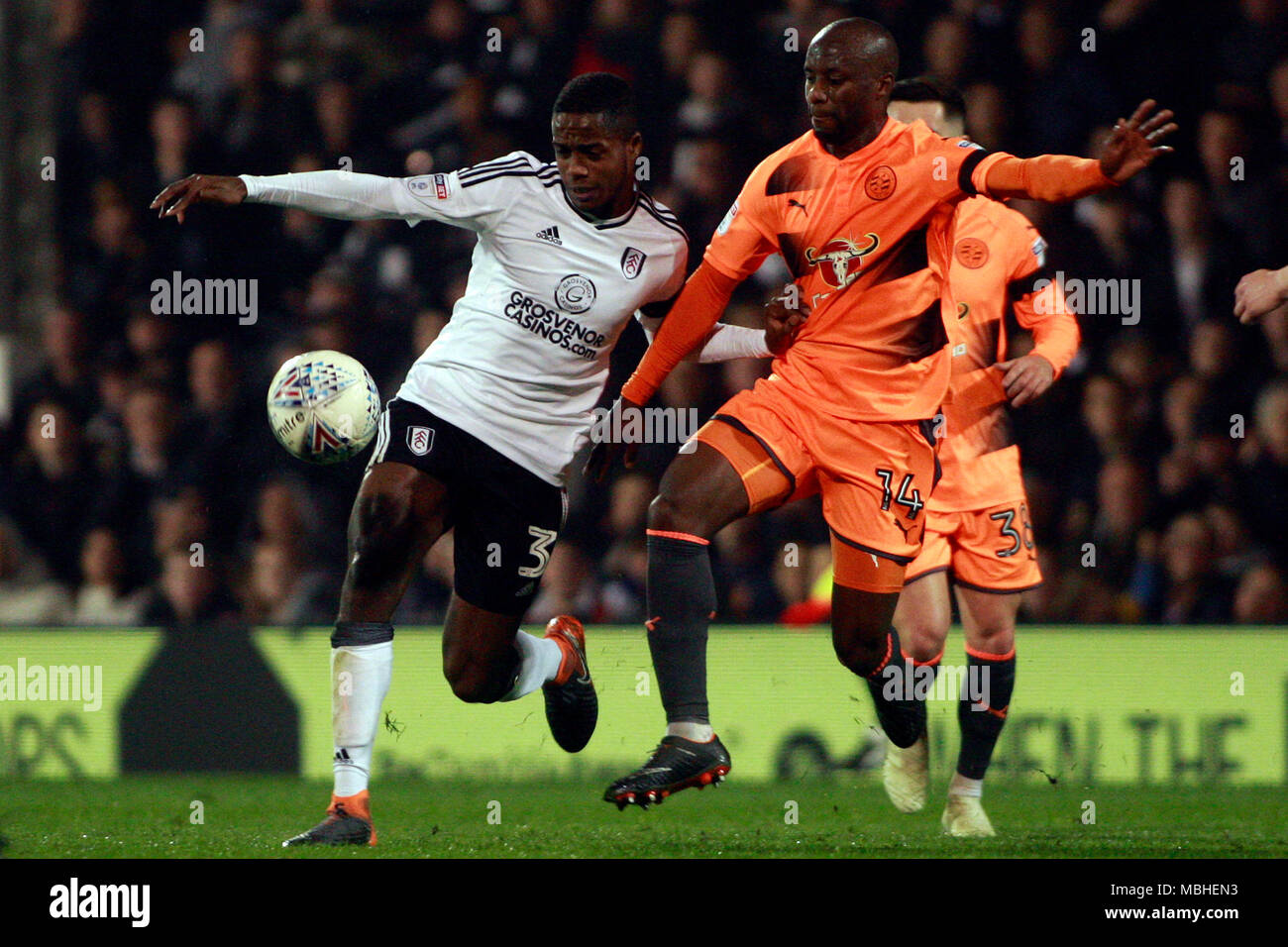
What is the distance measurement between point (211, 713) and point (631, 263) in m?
3.13

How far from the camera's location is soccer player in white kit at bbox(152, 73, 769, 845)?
4.84 meters

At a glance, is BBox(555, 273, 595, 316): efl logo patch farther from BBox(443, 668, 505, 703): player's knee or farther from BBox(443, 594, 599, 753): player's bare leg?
BBox(443, 668, 505, 703): player's knee

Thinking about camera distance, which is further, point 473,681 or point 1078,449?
point 1078,449

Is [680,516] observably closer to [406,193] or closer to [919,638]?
[406,193]

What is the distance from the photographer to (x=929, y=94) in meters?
5.77

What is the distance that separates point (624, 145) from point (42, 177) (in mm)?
5188

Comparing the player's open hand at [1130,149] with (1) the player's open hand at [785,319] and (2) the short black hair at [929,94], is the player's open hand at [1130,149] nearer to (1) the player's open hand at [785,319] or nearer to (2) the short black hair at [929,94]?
(1) the player's open hand at [785,319]

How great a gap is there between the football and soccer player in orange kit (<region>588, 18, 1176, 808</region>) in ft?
2.34

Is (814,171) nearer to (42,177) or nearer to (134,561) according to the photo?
(134,561)

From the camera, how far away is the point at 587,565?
7684 millimetres

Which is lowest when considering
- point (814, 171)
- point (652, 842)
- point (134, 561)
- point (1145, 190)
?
point (652, 842)

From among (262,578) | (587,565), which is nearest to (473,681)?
(587,565)

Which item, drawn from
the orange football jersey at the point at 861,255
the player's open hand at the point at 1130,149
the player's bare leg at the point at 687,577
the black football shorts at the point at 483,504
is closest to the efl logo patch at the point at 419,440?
the black football shorts at the point at 483,504

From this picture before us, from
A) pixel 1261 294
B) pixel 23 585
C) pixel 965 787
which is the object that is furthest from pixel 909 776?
pixel 23 585
